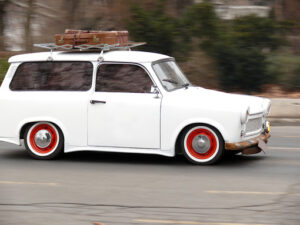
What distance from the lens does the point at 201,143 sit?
931 cm

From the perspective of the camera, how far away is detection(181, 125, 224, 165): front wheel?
364 inches

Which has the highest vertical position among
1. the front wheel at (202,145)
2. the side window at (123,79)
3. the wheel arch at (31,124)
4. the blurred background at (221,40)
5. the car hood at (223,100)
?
the blurred background at (221,40)

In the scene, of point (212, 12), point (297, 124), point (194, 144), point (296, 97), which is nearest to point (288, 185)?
point (194, 144)

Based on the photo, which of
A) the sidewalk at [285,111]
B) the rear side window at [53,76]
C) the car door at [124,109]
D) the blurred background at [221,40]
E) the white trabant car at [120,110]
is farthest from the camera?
the blurred background at [221,40]

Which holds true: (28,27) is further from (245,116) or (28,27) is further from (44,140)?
(245,116)

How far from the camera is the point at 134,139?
9461mm

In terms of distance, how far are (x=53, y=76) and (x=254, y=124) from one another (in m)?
3.00

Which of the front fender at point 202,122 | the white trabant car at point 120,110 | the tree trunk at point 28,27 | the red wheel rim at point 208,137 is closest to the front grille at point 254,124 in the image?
the white trabant car at point 120,110

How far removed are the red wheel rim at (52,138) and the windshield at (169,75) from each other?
69.6 inches

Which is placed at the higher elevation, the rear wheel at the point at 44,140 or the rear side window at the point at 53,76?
the rear side window at the point at 53,76

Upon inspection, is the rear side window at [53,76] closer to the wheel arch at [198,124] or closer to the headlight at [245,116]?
the wheel arch at [198,124]

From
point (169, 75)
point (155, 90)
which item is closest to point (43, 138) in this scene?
point (155, 90)

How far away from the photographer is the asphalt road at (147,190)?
6621mm

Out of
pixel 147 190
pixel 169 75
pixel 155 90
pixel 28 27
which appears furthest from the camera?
pixel 28 27
